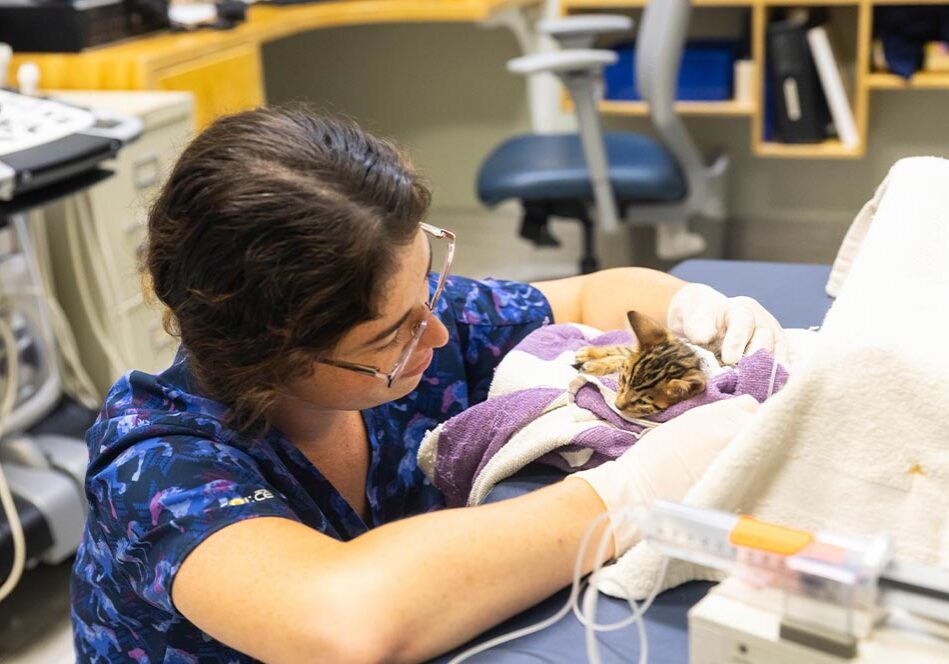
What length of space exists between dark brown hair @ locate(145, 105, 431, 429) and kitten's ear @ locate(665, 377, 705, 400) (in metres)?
0.27

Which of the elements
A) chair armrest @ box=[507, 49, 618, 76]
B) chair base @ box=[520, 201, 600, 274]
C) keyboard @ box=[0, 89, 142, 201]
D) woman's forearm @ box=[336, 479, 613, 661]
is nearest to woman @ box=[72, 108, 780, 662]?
woman's forearm @ box=[336, 479, 613, 661]

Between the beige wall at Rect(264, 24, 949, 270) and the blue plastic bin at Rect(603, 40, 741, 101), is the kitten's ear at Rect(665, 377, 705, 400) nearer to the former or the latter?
the blue plastic bin at Rect(603, 40, 741, 101)

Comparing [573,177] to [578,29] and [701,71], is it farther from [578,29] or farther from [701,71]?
[701,71]

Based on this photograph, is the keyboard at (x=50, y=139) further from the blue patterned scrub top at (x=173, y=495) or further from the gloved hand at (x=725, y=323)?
the gloved hand at (x=725, y=323)

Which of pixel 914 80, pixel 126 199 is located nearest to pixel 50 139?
pixel 126 199

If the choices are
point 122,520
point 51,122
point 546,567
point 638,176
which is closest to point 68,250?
point 51,122

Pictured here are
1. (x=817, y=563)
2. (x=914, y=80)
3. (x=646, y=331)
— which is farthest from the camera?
(x=914, y=80)

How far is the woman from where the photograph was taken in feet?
2.61

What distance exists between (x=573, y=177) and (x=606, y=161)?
4.4 inches

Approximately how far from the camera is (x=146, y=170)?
2434 millimetres

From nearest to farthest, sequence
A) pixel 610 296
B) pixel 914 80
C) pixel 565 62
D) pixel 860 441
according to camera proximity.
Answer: pixel 860 441 → pixel 610 296 → pixel 565 62 → pixel 914 80

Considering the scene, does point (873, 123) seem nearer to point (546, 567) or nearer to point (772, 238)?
point (772, 238)

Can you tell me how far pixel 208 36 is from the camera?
2773mm

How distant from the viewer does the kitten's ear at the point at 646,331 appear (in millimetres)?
1121
